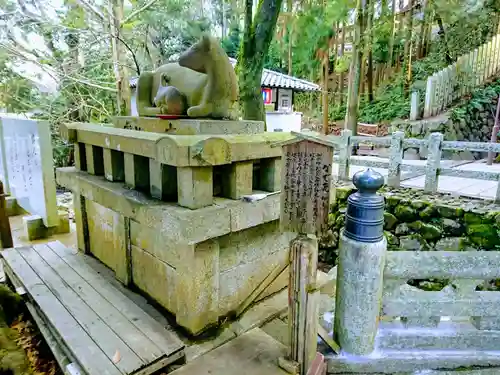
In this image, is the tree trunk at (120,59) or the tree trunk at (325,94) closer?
the tree trunk at (120,59)

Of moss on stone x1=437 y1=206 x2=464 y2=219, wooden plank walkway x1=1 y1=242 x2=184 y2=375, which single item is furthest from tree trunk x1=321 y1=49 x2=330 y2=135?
wooden plank walkway x1=1 y1=242 x2=184 y2=375

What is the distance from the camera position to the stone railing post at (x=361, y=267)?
6.60 ft

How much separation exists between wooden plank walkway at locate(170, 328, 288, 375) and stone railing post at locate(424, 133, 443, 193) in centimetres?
523

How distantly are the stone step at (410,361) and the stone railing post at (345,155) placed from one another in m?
5.48

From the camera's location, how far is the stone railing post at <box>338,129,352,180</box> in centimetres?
744

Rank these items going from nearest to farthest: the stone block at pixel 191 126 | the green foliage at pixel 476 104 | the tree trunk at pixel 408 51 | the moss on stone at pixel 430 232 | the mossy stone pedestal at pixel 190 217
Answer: the mossy stone pedestal at pixel 190 217 < the stone block at pixel 191 126 < the moss on stone at pixel 430 232 < the green foliage at pixel 476 104 < the tree trunk at pixel 408 51

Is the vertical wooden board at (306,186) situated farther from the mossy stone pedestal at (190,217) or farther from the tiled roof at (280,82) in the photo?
the tiled roof at (280,82)

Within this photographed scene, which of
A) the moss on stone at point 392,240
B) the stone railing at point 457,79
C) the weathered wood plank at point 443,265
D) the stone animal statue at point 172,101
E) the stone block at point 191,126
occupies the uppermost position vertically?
the stone railing at point 457,79

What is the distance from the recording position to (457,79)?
38.5 ft

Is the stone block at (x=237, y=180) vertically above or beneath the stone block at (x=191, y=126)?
beneath

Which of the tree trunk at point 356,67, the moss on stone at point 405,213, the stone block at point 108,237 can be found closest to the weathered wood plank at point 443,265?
the stone block at point 108,237

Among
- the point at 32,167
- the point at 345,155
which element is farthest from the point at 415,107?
the point at 32,167

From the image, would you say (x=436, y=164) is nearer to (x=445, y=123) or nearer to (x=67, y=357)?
(x=445, y=123)

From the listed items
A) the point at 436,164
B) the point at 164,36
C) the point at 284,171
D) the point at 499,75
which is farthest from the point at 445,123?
the point at 164,36
